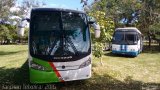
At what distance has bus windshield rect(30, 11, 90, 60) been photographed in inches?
406

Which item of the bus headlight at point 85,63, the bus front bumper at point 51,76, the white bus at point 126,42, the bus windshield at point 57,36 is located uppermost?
the bus windshield at point 57,36

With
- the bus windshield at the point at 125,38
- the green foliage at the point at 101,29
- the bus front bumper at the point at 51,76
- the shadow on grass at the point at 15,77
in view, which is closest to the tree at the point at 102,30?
the green foliage at the point at 101,29

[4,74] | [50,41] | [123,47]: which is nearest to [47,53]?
[50,41]

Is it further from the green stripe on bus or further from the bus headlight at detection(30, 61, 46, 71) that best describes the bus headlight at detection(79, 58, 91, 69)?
the bus headlight at detection(30, 61, 46, 71)

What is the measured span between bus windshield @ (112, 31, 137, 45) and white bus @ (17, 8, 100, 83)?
14.5m

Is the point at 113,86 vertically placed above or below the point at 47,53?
below

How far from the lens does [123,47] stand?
2495cm

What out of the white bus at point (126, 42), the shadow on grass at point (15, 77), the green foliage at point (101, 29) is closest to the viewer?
the shadow on grass at point (15, 77)

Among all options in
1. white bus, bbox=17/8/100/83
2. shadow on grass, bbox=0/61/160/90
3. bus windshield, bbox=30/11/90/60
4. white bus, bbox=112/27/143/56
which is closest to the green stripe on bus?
white bus, bbox=17/8/100/83

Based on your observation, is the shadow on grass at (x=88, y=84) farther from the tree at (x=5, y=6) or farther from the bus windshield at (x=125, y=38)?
the tree at (x=5, y=6)

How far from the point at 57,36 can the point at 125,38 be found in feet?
50.3

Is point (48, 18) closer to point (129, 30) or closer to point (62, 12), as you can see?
point (62, 12)

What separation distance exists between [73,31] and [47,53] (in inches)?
54.7

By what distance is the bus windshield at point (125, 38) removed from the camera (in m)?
24.9
